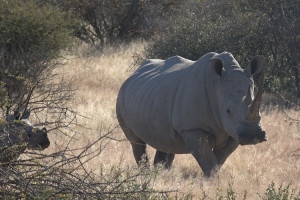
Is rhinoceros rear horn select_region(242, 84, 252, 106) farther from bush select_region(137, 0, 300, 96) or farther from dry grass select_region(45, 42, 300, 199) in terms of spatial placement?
bush select_region(137, 0, 300, 96)

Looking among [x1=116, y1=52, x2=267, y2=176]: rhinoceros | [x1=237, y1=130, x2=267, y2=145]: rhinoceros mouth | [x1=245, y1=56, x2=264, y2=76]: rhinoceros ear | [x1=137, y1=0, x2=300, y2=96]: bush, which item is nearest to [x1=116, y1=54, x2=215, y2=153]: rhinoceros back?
[x1=116, y1=52, x2=267, y2=176]: rhinoceros

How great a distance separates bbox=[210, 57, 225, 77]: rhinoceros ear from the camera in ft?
15.8

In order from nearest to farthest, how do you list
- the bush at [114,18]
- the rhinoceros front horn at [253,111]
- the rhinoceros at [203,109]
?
the rhinoceros front horn at [253,111] < the rhinoceros at [203,109] < the bush at [114,18]

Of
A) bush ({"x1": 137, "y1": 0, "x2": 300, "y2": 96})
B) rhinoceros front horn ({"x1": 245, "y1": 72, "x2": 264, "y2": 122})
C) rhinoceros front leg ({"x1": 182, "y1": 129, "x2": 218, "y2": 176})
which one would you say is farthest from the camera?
bush ({"x1": 137, "y1": 0, "x2": 300, "y2": 96})

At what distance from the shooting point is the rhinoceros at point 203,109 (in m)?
4.57

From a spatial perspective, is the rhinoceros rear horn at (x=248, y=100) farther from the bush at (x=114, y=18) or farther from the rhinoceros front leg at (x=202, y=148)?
the bush at (x=114, y=18)

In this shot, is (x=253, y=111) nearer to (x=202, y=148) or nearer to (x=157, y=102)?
(x=202, y=148)

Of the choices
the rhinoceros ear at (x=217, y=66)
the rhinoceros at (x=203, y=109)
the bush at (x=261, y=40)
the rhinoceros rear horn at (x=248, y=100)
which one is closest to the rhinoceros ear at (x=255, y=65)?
the rhinoceros at (x=203, y=109)

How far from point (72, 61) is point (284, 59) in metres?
6.83

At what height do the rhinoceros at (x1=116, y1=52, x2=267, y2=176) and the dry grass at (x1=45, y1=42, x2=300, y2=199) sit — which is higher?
the rhinoceros at (x1=116, y1=52, x2=267, y2=176)

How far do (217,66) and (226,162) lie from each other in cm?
188

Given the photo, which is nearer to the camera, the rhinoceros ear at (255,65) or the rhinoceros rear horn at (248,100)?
the rhinoceros rear horn at (248,100)

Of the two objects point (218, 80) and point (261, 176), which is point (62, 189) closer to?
point (218, 80)

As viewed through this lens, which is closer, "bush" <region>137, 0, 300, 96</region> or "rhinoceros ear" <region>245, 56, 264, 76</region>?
"rhinoceros ear" <region>245, 56, 264, 76</region>
